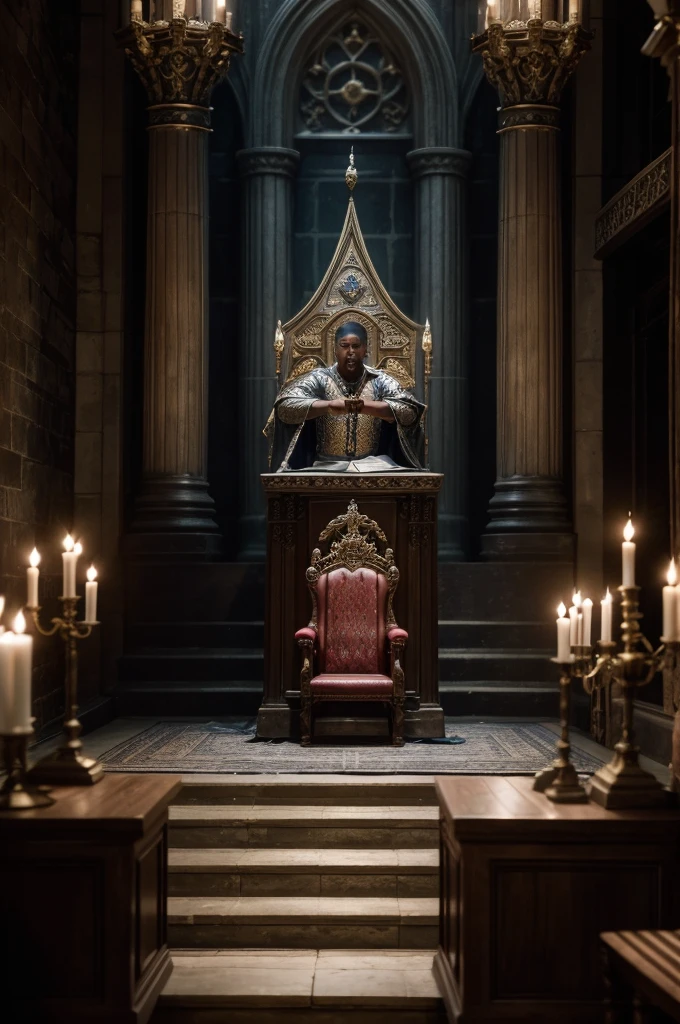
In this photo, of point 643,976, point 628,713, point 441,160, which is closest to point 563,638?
point 628,713

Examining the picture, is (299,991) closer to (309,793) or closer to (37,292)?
(309,793)

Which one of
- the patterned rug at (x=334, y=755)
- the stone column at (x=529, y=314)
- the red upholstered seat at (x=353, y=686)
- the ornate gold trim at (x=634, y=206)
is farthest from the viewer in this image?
the stone column at (x=529, y=314)

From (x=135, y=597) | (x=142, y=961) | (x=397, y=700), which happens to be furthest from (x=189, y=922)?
(x=135, y=597)

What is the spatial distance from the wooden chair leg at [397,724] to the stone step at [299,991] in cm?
222

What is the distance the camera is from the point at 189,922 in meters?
4.85

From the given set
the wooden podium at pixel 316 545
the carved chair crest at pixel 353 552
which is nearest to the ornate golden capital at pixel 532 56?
the wooden podium at pixel 316 545

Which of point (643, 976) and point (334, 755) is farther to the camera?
point (334, 755)

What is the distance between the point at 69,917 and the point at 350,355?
4624 millimetres

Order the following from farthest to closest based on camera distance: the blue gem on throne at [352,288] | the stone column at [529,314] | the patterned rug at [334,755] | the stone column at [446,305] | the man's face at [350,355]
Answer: the stone column at [446,305] → the stone column at [529,314] → the blue gem on throne at [352,288] → the man's face at [350,355] → the patterned rug at [334,755]

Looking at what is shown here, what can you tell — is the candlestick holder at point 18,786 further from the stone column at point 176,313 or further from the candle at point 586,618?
the stone column at point 176,313

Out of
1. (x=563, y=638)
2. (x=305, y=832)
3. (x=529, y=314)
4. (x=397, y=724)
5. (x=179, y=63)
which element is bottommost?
(x=305, y=832)

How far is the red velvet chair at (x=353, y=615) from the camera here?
6883mm

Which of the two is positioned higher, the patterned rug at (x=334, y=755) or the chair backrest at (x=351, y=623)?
the chair backrest at (x=351, y=623)

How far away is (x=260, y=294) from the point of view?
33.4ft
